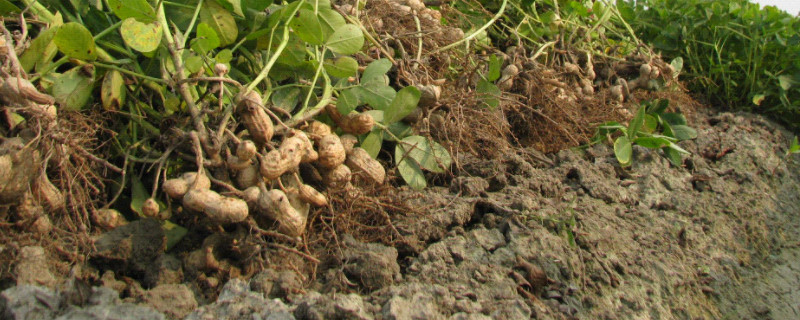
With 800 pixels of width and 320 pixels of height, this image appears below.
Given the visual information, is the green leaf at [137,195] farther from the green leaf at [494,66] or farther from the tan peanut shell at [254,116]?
the green leaf at [494,66]

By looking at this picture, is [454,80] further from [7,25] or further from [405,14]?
[7,25]

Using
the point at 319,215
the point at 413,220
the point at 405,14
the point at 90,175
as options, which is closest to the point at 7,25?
the point at 90,175

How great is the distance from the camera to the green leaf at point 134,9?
1.34 metres

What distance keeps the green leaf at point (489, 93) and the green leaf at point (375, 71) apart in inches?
15.4

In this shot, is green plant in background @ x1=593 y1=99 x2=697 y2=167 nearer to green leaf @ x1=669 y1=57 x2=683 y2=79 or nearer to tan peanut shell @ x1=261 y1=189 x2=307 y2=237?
green leaf @ x1=669 y1=57 x2=683 y2=79

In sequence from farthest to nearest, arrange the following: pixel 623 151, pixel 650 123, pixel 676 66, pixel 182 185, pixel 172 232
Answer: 1. pixel 676 66
2. pixel 650 123
3. pixel 623 151
4. pixel 172 232
5. pixel 182 185

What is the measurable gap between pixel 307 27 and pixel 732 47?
9.41ft

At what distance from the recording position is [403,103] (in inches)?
65.2

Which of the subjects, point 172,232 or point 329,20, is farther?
point 329,20

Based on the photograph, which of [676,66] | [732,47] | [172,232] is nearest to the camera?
[172,232]

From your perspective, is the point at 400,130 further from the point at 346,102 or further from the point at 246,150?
the point at 246,150

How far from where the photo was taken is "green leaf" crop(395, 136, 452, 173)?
1.75 metres

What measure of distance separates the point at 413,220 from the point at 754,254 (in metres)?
1.20

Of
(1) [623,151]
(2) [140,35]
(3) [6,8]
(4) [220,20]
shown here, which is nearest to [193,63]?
(2) [140,35]
